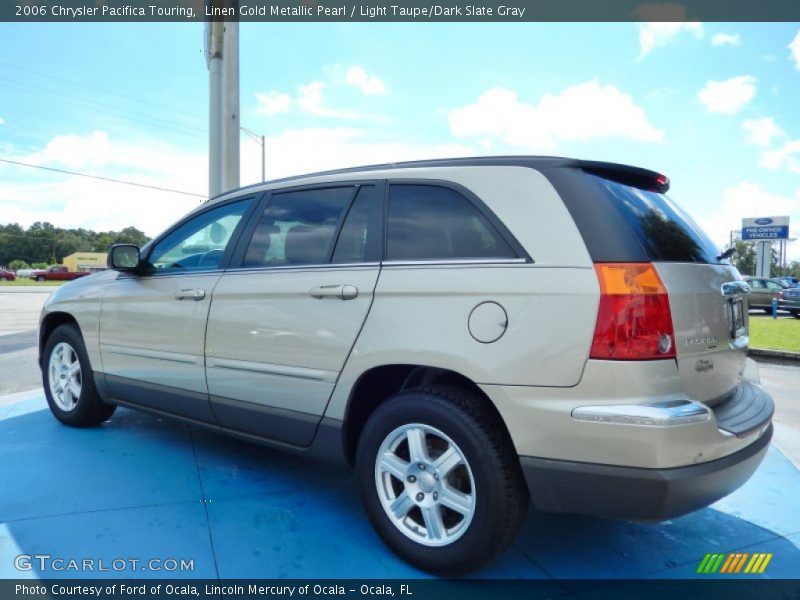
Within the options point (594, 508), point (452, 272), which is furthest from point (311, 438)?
point (594, 508)

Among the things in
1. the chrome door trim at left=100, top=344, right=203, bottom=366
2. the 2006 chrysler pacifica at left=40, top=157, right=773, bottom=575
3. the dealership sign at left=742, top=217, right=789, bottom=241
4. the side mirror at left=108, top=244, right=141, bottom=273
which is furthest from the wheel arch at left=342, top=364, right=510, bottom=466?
the dealership sign at left=742, top=217, right=789, bottom=241

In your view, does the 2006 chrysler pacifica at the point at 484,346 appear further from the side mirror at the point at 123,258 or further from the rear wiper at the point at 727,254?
the side mirror at the point at 123,258

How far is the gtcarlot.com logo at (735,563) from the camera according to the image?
252cm

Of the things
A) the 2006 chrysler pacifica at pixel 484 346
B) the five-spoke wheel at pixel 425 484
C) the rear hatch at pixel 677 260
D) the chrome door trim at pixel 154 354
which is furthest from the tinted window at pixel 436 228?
the chrome door trim at pixel 154 354

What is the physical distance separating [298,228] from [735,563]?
2.71m

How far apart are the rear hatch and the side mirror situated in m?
2.93

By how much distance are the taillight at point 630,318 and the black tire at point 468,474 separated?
0.54 metres

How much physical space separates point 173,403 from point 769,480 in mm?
3853

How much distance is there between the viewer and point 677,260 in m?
2.28

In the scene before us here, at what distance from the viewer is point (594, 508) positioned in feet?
6.84

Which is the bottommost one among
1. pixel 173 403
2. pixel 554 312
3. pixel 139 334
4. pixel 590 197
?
pixel 173 403

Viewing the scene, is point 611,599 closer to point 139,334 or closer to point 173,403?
point 173,403

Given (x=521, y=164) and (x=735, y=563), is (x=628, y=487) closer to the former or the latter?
(x=735, y=563)

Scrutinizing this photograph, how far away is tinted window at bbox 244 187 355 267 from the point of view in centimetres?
294
